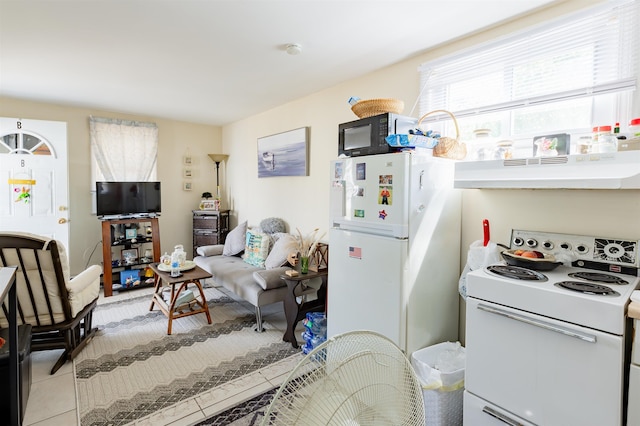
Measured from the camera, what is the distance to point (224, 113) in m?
4.64

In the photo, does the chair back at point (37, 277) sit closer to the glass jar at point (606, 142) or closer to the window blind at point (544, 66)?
the window blind at point (544, 66)

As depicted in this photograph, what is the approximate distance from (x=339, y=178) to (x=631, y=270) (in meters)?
1.62

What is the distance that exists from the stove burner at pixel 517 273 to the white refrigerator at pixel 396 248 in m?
0.46

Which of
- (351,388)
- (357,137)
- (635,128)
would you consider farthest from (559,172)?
(351,388)

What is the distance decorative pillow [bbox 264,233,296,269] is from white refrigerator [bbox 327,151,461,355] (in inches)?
44.2

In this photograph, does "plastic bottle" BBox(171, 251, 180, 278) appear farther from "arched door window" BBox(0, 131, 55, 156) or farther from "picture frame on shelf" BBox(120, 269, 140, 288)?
"arched door window" BBox(0, 131, 55, 156)

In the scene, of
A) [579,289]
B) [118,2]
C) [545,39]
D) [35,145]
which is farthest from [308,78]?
[35,145]

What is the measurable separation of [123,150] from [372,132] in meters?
4.04

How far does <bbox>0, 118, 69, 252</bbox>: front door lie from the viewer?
12.4 feet

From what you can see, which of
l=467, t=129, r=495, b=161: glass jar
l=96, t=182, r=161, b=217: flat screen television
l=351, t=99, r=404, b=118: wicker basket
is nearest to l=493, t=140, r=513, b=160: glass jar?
l=467, t=129, r=495, b=161: glass jar

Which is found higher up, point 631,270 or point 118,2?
point 118,2

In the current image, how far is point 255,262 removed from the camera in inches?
151

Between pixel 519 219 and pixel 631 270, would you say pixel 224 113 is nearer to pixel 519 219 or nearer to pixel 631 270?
pixel 519 219

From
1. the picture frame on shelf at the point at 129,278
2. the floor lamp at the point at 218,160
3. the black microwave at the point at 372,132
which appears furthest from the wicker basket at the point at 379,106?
the picture frame on shelf at the point at 129,278
